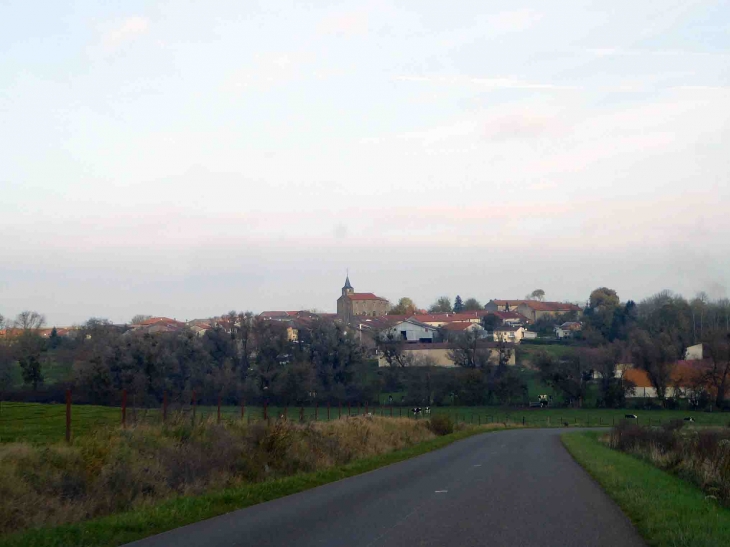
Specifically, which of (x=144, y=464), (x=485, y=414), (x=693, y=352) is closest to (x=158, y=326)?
(x=485, y=414)

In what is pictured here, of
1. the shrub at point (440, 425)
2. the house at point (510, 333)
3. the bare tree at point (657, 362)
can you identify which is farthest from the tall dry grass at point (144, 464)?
the house at point (510, 333)

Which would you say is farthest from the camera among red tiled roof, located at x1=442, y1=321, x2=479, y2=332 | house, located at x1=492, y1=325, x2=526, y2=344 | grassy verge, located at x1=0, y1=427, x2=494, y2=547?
house, located at x1=492, y1=325, x2=526, y2=344

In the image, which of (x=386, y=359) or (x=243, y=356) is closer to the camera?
(x=243, y=356)

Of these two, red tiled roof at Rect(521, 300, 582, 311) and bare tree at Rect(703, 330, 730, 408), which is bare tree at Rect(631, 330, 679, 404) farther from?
red tiled roof at Rect(521, 300, 582, 311)

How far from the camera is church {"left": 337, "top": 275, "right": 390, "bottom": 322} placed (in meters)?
187

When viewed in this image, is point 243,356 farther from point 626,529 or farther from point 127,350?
point 626,529

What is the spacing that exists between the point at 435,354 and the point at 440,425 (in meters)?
58.6

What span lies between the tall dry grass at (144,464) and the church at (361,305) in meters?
164

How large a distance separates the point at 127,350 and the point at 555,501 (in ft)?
118

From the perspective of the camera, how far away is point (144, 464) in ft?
47.7

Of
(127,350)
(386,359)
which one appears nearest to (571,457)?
(127,350)

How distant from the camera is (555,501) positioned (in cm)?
1440

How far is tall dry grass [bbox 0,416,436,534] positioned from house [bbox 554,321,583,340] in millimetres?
126087

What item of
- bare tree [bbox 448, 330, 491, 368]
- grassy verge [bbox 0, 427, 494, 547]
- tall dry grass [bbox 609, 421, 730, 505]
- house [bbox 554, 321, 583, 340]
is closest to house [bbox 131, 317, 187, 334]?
bare tree [bbox 448, 330, 491, 368]
